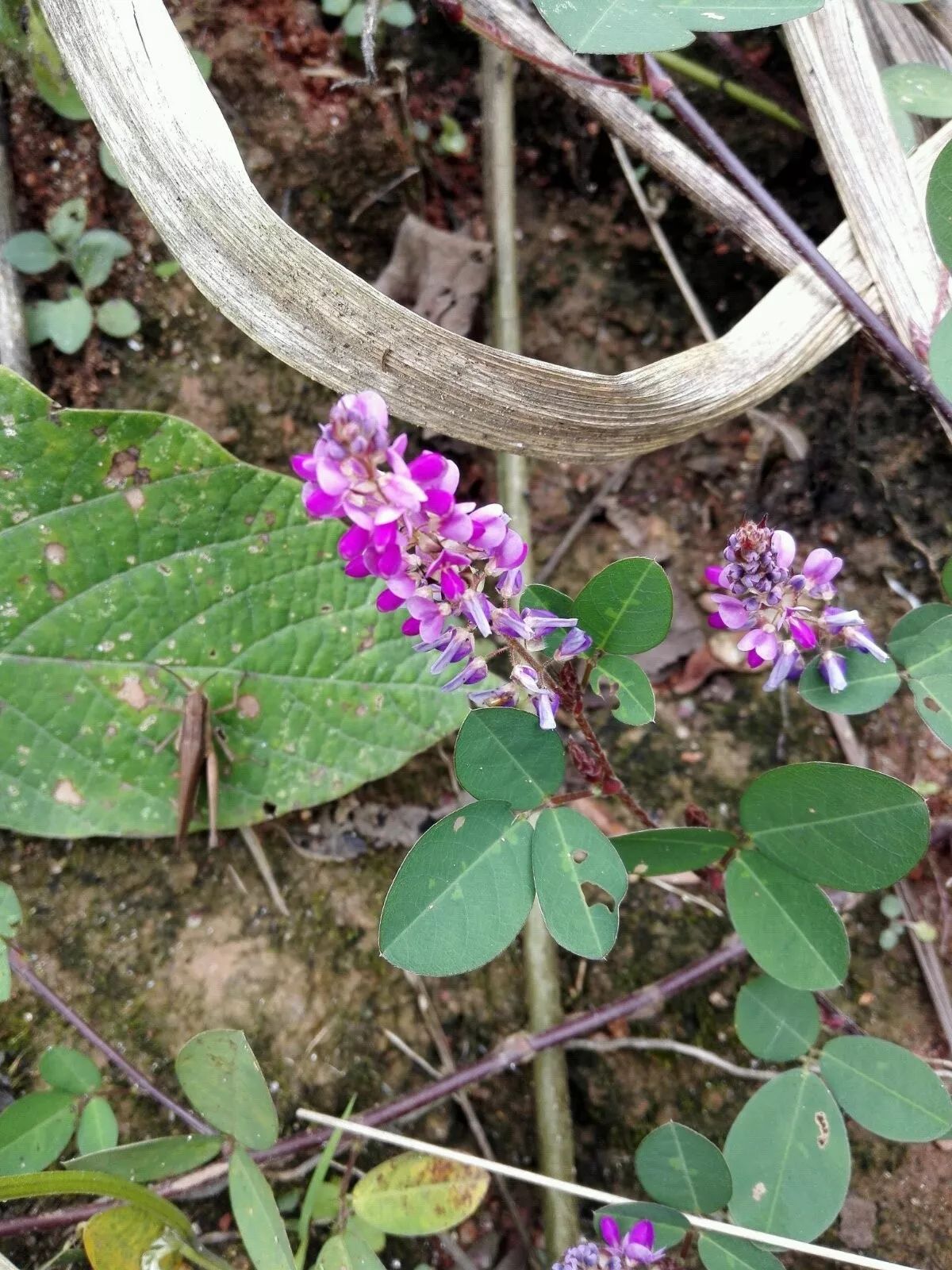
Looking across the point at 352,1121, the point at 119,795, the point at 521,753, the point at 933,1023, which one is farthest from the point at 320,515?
the point at 933,1023

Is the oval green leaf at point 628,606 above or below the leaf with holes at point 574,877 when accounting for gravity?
above

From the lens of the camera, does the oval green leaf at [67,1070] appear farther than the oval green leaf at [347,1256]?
Yes

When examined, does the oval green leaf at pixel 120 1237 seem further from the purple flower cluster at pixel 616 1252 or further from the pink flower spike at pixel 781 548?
the pink flower spike at pixel 781 548

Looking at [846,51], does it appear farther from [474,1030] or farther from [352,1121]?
[352,1121]

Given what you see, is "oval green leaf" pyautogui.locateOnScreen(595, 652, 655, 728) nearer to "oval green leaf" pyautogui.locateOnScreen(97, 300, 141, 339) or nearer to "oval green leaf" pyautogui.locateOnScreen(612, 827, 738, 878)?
"oval green leaf" pyautogui.locateOnScreen(612, 827, 738, 878)

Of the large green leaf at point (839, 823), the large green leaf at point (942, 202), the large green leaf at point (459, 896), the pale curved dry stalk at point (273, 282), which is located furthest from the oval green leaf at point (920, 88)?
the large green leaf at point (459, 896)

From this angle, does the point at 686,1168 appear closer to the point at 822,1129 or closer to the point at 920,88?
the point at 822,1129

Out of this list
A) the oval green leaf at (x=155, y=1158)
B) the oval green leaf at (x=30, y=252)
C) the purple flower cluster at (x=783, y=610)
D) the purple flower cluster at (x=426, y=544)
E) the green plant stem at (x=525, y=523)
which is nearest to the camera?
the purple flower cluster at (x=426, y=544)
